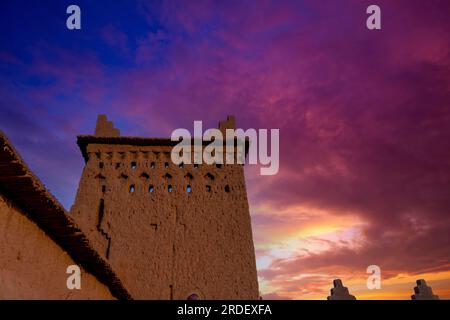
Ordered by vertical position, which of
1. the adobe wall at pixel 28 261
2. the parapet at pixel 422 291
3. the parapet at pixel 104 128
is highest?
the parapet at pixel 104 128

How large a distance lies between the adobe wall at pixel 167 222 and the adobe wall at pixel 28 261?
5.27 meters

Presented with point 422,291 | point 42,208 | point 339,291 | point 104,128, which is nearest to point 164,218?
point 104,128

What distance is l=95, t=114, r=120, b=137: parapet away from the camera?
15.3 meters

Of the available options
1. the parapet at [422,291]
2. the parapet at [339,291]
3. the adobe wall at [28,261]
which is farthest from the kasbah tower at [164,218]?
the parapet at [422,291]

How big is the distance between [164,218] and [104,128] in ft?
17.1

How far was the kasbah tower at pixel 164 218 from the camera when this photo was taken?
12492mm

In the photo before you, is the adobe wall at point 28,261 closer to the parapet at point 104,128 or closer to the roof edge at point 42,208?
the roof edge at point 42,208

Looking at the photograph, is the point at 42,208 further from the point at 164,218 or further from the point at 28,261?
the point at 164,218

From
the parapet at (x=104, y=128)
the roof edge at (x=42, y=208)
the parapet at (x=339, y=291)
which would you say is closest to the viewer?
the roof edge at (x=42, y=208)

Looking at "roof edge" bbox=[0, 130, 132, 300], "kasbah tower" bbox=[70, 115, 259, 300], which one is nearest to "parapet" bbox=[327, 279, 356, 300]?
"kasbah tower" bbox=[70, 115, 259, 300]

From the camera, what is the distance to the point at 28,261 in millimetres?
5648
